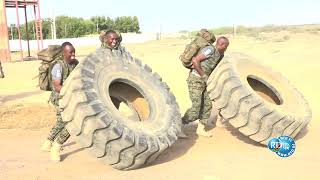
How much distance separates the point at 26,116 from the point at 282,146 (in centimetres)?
550

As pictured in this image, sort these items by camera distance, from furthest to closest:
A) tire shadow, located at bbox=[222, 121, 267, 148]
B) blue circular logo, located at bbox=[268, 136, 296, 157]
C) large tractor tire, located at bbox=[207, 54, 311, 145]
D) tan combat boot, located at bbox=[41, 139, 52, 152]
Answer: tire shadow, located at bbox=[222, 121, 267, 148] < tan combat boot, located at bbox=[41, 139, 52, 152] < large tractor tire, located at bbox=[207, 54, 311, 145] < blue circular logo, located at bbox=[268, 136, 296, 157]

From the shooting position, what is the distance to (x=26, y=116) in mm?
9266

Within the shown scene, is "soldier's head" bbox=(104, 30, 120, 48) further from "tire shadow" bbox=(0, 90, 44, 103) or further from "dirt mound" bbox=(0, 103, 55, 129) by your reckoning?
"tire shadow" bbox=(0, 90, 44, 103)

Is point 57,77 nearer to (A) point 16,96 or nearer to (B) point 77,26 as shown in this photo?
(A) point 16,96

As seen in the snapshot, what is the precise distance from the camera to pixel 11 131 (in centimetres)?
795

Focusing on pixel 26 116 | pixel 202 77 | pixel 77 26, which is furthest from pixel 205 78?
pixel 77 26


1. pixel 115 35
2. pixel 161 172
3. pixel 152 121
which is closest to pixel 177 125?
pixel 152 121

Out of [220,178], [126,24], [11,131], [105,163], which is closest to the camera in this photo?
[220,178]

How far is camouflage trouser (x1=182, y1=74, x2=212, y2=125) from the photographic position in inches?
272

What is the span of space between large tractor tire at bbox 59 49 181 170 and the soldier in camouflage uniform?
0.65 m

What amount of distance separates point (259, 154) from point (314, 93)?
200 inches

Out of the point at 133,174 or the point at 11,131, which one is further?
the point at 11,131

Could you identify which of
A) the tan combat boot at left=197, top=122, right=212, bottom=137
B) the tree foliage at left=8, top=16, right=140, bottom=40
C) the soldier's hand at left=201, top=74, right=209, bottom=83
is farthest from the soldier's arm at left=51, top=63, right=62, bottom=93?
the tree foliage at left=8, top=16, right=140, bottom=40

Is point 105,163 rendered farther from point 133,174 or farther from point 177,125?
point 177,125
